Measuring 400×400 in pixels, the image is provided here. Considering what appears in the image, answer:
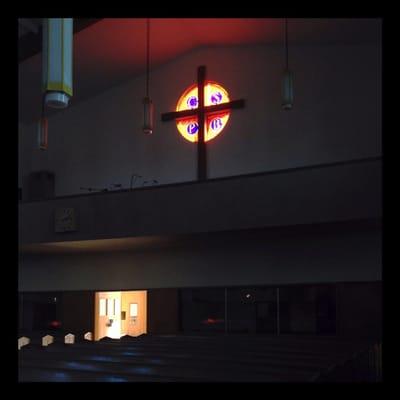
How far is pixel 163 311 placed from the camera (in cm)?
1133

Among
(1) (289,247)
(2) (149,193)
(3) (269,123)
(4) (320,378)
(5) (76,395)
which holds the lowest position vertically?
(4) (320,378)

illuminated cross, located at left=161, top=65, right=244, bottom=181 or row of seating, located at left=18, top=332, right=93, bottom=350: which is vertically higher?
illuminated cross, located at left=161, top=65, right=244, bottom=181

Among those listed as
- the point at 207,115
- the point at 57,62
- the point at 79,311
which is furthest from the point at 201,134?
the point at 57,62

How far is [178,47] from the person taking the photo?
11.3 metres

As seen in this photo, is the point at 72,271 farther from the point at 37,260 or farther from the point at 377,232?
the point at 377,232

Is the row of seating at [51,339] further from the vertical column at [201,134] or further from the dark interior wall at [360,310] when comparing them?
the dark interior wall at [360,310]

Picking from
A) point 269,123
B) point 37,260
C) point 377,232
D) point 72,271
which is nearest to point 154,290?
point 72,271

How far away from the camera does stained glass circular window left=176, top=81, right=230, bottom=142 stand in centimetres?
1120

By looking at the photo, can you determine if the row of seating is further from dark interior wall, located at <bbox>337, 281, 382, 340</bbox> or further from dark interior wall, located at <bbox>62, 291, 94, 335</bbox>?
dark interior wall, located at <bbox>337, 281, 382, 340</bbox>

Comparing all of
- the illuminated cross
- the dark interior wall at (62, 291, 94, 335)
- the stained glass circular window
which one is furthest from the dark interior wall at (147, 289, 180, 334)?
the stained glass circular window

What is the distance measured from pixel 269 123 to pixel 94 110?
164 inches

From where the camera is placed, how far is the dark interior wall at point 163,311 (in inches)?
439

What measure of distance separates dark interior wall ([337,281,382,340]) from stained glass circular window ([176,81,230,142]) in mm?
3945
